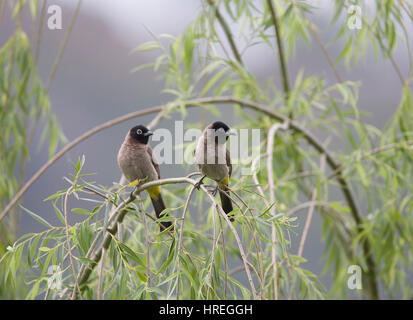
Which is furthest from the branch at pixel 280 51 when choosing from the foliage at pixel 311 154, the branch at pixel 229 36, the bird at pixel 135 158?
the bird at pixel 135 158

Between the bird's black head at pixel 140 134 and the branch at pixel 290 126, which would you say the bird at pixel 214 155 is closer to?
the bird's black head at pixel 140 134

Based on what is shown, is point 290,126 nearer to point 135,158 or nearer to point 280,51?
point 280,51

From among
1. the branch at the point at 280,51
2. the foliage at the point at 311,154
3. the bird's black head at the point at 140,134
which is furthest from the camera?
the branch at the point at 280,51

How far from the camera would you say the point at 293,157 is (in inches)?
89.7

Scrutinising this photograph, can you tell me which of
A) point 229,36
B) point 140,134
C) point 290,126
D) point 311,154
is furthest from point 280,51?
point 140,134

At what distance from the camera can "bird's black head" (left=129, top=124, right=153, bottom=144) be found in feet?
4.47

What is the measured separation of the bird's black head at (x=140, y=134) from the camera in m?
1.36

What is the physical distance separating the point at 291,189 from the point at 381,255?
20.1 inches

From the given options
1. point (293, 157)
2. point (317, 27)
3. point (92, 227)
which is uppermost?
point (317, 27)

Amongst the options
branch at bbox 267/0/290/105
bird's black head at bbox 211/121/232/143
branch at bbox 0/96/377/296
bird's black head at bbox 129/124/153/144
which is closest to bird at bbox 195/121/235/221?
bird's black head at bbox 211/121/232/143

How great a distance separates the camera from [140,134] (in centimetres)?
138
